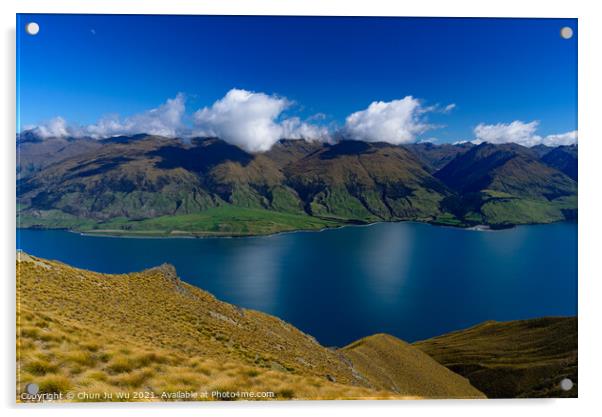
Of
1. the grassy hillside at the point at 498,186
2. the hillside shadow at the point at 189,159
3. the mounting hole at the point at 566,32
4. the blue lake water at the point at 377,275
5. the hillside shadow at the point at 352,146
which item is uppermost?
the hillside shadow at the point at 189,159

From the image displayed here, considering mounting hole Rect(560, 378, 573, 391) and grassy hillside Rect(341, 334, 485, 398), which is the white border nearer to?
mounting hole Rect(560, 378, 573, 391)

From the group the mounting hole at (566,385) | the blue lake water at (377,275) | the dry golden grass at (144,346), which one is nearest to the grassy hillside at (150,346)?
the dry golden grass at (144,346)

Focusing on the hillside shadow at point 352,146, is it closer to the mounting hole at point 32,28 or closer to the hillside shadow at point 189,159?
the hillside shadow at point 189,159

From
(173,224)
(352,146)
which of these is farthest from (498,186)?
(173,224)

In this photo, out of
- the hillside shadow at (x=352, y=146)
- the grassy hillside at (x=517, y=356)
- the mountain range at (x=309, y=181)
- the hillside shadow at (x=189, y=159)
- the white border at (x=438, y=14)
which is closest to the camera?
the white border at (x=438, y=14)
